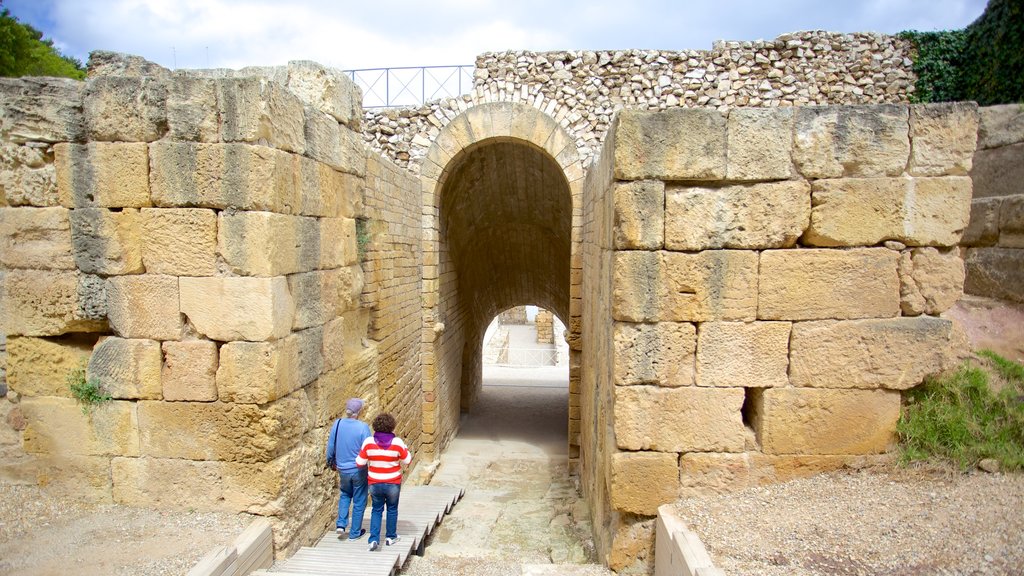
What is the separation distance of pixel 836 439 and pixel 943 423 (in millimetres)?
666

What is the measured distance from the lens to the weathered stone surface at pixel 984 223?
5.25m

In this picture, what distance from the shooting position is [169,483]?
4066 mm

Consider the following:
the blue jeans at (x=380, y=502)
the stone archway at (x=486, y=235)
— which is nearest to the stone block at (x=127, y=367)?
the blue jeans at (x=380, y=502)

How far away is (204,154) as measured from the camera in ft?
12.5

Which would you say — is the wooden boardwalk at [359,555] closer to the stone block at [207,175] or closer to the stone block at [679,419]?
the stone block at [679,419]

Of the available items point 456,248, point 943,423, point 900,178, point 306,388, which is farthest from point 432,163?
point 943,423

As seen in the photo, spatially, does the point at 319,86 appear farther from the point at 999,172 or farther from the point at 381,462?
the point at 999,172

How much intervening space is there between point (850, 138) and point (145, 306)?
4.96 m

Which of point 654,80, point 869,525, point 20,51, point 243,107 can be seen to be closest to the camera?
point 869,525

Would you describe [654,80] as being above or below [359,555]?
above

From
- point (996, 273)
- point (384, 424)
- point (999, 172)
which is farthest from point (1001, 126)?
point (384, 424)

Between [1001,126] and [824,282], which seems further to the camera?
[1001,126]

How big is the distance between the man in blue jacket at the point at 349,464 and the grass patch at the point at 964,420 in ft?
13.1

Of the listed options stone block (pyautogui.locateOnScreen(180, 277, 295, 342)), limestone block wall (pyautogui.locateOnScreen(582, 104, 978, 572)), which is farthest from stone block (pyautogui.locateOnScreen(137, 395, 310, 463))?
limestone block wall (pyautogui.locateOnScreen(582, 104, 978, 572))
